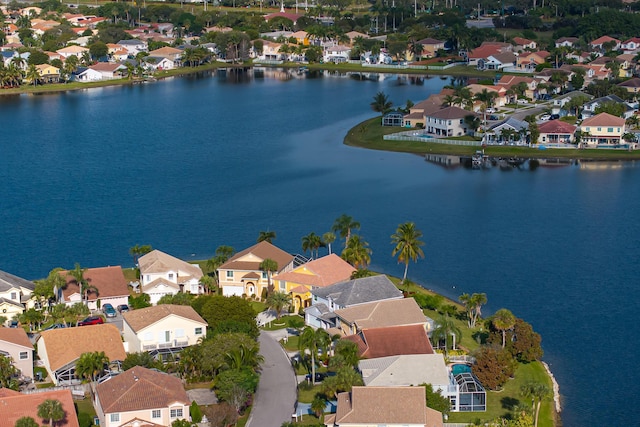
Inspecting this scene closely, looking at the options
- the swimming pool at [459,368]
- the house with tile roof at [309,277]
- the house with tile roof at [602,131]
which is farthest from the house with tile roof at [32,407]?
the house with tile roof at [602,131]

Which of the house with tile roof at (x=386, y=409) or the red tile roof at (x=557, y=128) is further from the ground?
the red tile roof at (x=557, y=128)

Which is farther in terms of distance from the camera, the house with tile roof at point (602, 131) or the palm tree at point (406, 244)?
the house with tile roof at point (602, 131)

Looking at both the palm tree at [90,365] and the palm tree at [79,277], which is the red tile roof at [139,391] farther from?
the palm tree at [79,277]

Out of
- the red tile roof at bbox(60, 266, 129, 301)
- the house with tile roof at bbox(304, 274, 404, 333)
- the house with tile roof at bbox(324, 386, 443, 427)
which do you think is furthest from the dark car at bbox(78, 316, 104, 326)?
the house with tile roof at bbox(324, 386, 443, 427)

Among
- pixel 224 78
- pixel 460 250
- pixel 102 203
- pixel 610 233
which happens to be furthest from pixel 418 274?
pixel 224 78

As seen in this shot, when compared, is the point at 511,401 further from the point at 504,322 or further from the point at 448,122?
the point at 448,122

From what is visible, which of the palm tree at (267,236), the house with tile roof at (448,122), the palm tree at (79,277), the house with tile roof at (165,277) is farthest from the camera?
the house with tile roof at (448,122)
